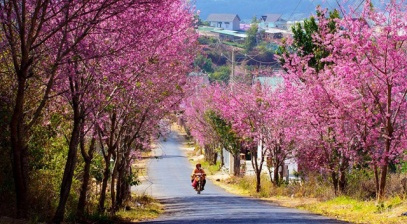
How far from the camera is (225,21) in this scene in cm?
19250

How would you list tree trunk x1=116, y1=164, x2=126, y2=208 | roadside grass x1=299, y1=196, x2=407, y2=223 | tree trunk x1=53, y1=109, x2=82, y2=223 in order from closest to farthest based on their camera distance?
tree trunk x1=53, y1=109, x2=82, y2=223 → roadside grass x1=299, y1=196, x2=407, y2=223 → tree trunk x1=116, y1=164, x2=126, y2=208

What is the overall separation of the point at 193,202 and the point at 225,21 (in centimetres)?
16316

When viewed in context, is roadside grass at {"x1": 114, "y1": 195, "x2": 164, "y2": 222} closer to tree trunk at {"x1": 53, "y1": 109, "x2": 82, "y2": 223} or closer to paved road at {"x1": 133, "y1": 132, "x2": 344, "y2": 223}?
paved road at {"x1": 133, "y1": 132, "x2": 344, "y2": 223}

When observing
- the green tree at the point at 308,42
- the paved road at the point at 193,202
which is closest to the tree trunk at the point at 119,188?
the paved road at the point at 193,202

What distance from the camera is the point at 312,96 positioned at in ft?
82.5

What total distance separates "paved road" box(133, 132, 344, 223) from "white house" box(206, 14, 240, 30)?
9178 cm

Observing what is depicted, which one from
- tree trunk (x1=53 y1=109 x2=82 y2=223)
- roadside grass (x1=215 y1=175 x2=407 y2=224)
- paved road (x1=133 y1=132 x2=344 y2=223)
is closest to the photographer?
tree trunk (x1=53 y1=109 x2=82 y2=223)

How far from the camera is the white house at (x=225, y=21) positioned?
625 feet

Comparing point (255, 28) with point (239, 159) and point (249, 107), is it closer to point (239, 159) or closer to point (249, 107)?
point (239, 159)

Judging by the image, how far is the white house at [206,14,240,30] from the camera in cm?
19038

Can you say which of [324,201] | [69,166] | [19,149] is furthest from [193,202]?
[19,149]

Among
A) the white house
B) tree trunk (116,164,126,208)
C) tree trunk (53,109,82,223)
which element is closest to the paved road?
tree trunk (116,164,126,208)

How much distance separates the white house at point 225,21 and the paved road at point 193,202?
9178 centimetres

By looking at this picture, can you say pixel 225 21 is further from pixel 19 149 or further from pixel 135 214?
pixel 19 149
